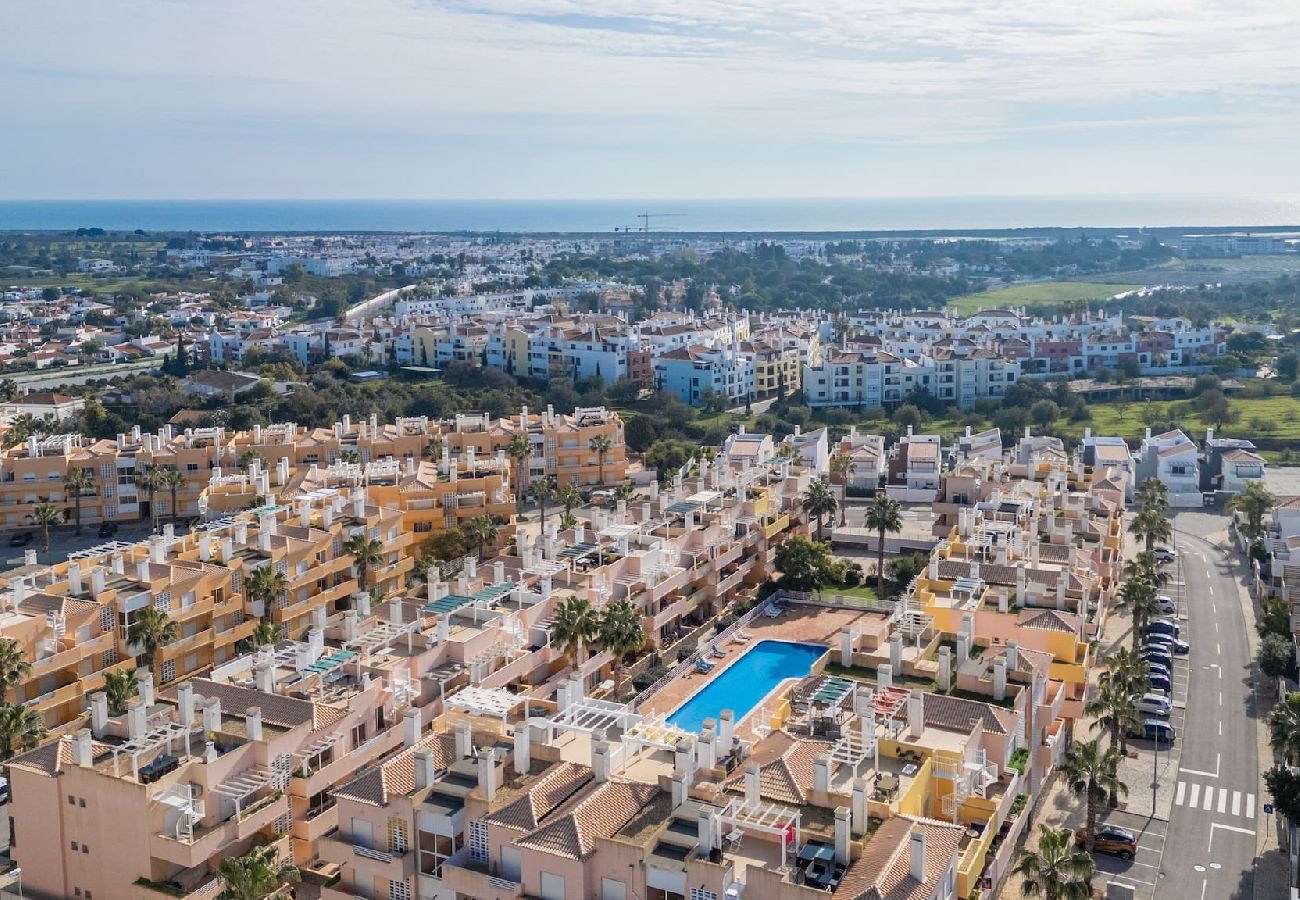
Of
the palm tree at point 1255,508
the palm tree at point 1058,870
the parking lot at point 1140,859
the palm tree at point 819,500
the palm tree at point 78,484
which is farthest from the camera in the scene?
the palm tree at point 78,484

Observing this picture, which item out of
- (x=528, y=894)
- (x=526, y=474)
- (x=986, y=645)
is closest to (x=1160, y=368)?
(x=526, y=474)

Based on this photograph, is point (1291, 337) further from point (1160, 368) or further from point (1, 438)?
point (1, 438)

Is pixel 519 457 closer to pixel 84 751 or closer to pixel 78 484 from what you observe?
pixel 78 484

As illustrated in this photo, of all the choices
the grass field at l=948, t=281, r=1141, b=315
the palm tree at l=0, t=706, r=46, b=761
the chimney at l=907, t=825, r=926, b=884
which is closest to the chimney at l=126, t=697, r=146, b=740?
the palm tree at l=0, t=706, r=46, b=761

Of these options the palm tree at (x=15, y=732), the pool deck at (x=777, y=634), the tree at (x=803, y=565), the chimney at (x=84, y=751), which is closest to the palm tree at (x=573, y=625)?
the pool deck at (x=777, y=634)

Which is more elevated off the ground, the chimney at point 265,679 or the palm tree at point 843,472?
the chimney at point 265,679

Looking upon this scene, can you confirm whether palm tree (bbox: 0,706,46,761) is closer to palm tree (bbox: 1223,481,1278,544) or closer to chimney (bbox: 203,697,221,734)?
chimney (bbox: 203,697,221,734)

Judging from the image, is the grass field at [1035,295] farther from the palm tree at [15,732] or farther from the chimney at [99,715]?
the chimney at [99,715]

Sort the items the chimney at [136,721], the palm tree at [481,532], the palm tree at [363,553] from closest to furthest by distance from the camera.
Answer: the chimney at [136,721], the palm tree at [363,553], the palm tree at [481,532]
